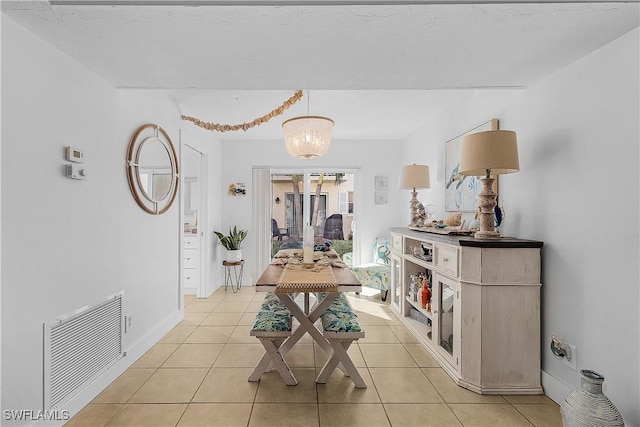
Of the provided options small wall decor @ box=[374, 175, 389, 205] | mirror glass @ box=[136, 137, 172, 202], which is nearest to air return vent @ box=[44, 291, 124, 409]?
mirror glass @ box=[136, 137, 172, 202]

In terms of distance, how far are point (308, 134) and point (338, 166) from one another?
2557 millimetres

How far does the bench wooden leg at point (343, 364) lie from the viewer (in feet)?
7.26

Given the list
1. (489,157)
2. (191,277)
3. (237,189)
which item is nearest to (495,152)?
(489,157)

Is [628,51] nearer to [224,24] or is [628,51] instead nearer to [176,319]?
[224,24]

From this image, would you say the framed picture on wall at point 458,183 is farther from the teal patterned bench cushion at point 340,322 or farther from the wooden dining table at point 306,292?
the teal patterned bench cushion at point 340,322

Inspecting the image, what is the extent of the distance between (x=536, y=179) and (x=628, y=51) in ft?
2.77

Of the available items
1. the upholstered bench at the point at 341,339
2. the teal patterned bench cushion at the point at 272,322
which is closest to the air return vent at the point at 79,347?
the teal patterned bench cushion at the point at 272,322

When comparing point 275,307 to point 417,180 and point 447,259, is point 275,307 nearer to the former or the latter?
point 447,259

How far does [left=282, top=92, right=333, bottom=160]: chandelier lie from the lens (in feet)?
9.07

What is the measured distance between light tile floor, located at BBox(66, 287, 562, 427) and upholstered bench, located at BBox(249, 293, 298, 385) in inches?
2.9

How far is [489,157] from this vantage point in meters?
2.15

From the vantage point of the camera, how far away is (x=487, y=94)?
A: 2.81 meters

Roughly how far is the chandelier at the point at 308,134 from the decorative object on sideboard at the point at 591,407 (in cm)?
226

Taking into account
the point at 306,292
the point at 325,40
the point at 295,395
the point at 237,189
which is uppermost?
the point at 325,40
